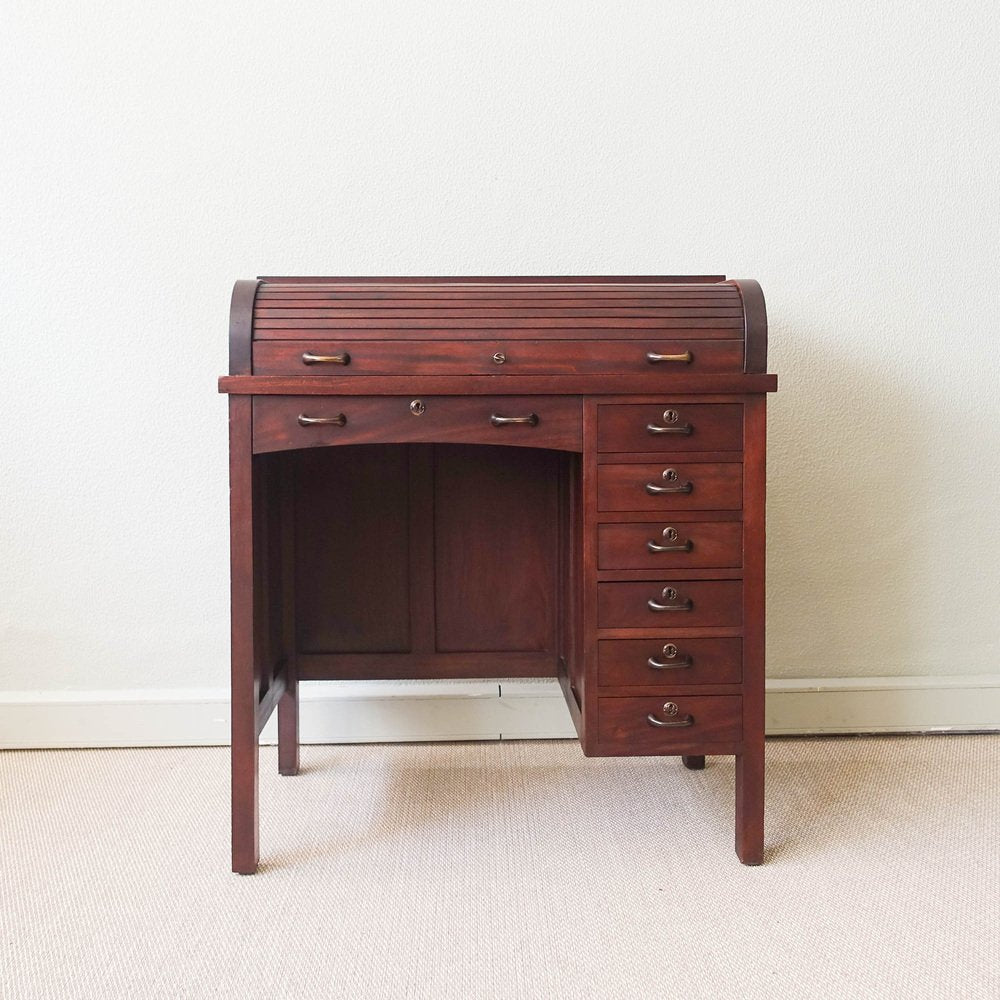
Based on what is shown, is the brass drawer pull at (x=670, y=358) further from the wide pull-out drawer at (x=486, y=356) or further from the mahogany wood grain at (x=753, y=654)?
the mahogany wood grain at (x=753, y=654)

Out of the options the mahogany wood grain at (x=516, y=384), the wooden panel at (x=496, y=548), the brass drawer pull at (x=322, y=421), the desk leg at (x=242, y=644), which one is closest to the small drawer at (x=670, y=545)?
the mahogany wood grain at (x=516, y=384)

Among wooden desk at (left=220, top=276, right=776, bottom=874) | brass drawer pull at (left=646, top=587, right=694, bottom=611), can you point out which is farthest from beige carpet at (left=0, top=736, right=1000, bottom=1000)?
brass drawer pull at (left=646, top=587, right=694, bottom=611)

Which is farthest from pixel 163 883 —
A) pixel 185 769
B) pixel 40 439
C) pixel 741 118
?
pixel 741 118

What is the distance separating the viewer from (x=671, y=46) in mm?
2102

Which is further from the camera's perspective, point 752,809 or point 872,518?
point 872,518

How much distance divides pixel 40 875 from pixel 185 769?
0.50 meters

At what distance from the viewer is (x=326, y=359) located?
1.52 metres

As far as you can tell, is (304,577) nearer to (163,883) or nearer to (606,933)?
(163,883)

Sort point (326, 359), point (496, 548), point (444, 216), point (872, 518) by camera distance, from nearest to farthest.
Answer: point (326, 359) < point (496, 548) < point (444, 216) < point (872, 518)

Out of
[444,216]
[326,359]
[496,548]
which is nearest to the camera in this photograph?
[326,359]

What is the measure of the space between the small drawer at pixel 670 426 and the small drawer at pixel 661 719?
0.47 metres

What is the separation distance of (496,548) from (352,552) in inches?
13.4

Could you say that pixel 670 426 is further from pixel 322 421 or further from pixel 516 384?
pixel 322 421

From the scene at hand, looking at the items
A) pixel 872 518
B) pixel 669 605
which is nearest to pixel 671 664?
pixel 669 605
